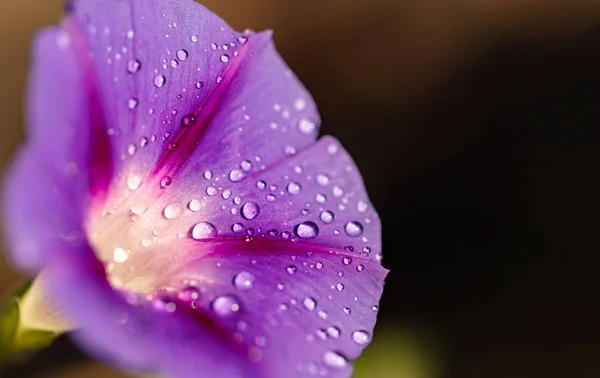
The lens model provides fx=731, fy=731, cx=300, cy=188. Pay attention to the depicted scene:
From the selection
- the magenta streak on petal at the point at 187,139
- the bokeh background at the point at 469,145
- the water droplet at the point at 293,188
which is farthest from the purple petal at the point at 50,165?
the bokeh background at the point at 469,145

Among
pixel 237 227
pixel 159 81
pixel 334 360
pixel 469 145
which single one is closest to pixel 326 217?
pixel 237 227

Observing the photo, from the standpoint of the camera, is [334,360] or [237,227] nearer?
[334,360]

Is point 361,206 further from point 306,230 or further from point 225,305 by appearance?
point 225,305

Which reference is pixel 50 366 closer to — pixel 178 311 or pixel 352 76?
pixel 352 76

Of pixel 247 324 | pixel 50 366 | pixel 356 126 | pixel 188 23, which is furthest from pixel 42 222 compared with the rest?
pixel 356 126

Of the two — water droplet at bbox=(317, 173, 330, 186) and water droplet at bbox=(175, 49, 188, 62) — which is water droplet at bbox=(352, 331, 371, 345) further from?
water droplet at bbox=(175, 49, 188, 62)

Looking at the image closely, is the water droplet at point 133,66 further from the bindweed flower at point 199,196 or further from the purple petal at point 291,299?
the purple petal at point 291,299
